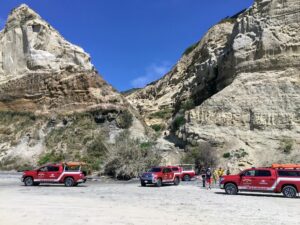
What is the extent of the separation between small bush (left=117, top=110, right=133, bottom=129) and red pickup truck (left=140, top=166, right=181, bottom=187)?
2191 centimetres

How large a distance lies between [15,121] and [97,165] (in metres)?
19.6

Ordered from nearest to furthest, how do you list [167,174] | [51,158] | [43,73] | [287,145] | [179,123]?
[167,174] → [287,145] → [51,158] → [179,123] → [43,73]

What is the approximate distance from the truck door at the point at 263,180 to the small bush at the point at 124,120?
30.7 meters

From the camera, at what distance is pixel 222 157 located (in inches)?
1548

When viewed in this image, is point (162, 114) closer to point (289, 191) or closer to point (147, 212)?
point (289, 191)

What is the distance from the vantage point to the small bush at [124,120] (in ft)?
172

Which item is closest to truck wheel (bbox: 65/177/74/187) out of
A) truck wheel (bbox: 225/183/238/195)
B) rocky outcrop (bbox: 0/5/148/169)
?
truck wheel (bbox: 225/183/238/195)

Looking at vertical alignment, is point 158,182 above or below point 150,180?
below

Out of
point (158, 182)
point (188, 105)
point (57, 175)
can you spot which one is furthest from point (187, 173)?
point (188, 105)

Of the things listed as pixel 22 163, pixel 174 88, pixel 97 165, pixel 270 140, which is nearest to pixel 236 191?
pixel 270 140

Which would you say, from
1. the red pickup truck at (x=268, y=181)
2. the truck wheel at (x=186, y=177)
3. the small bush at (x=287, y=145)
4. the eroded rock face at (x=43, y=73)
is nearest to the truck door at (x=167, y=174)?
the truck wheel at (x=186, y=177)

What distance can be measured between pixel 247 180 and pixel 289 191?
2.27 metres

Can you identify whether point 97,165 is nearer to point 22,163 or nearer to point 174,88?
point 22,163

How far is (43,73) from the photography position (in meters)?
59.2
